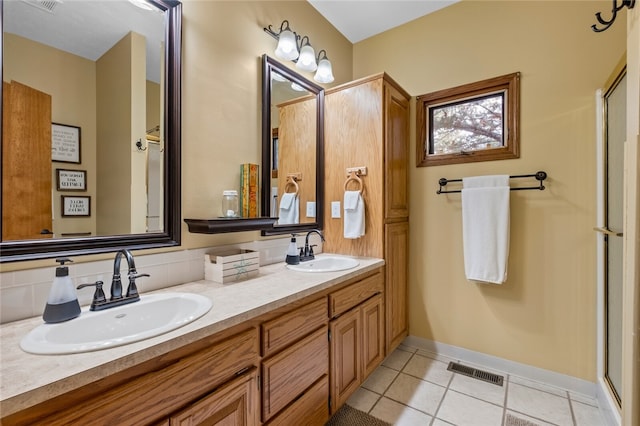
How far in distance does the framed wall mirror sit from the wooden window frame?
1.85 m

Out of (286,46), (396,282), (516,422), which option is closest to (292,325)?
(396,282)

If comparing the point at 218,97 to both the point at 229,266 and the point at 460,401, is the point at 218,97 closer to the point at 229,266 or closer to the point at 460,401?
the point at 229,266

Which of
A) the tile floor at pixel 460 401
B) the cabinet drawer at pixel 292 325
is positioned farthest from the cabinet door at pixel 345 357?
the tile floor at pixel 460 401

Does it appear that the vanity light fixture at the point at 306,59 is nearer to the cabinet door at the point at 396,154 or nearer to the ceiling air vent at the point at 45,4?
the cabinet door at the point at 396,154

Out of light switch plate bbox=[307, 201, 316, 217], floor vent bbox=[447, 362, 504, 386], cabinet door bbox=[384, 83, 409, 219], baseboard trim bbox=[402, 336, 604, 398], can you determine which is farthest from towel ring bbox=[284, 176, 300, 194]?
floor vent bbox=[447, 362, 504, 386]

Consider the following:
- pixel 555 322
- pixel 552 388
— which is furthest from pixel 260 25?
pixel 552 388

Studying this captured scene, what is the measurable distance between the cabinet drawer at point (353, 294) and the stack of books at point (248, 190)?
685 millimetres

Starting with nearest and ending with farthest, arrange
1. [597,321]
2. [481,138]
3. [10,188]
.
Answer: [10,188], [597,321], [481,138]

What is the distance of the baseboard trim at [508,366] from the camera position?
5.93ft

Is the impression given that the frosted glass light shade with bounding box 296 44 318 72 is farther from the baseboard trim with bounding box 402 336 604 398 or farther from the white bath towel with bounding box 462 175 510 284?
the baseboard trim with bounding box 402 336 604 398

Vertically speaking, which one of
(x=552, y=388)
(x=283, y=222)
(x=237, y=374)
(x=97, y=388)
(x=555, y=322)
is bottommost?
(x=552, y=388)

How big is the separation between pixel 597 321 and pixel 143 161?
273 cm

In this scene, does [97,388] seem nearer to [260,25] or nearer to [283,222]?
[283,222]

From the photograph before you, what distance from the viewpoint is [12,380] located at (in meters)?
0.60
